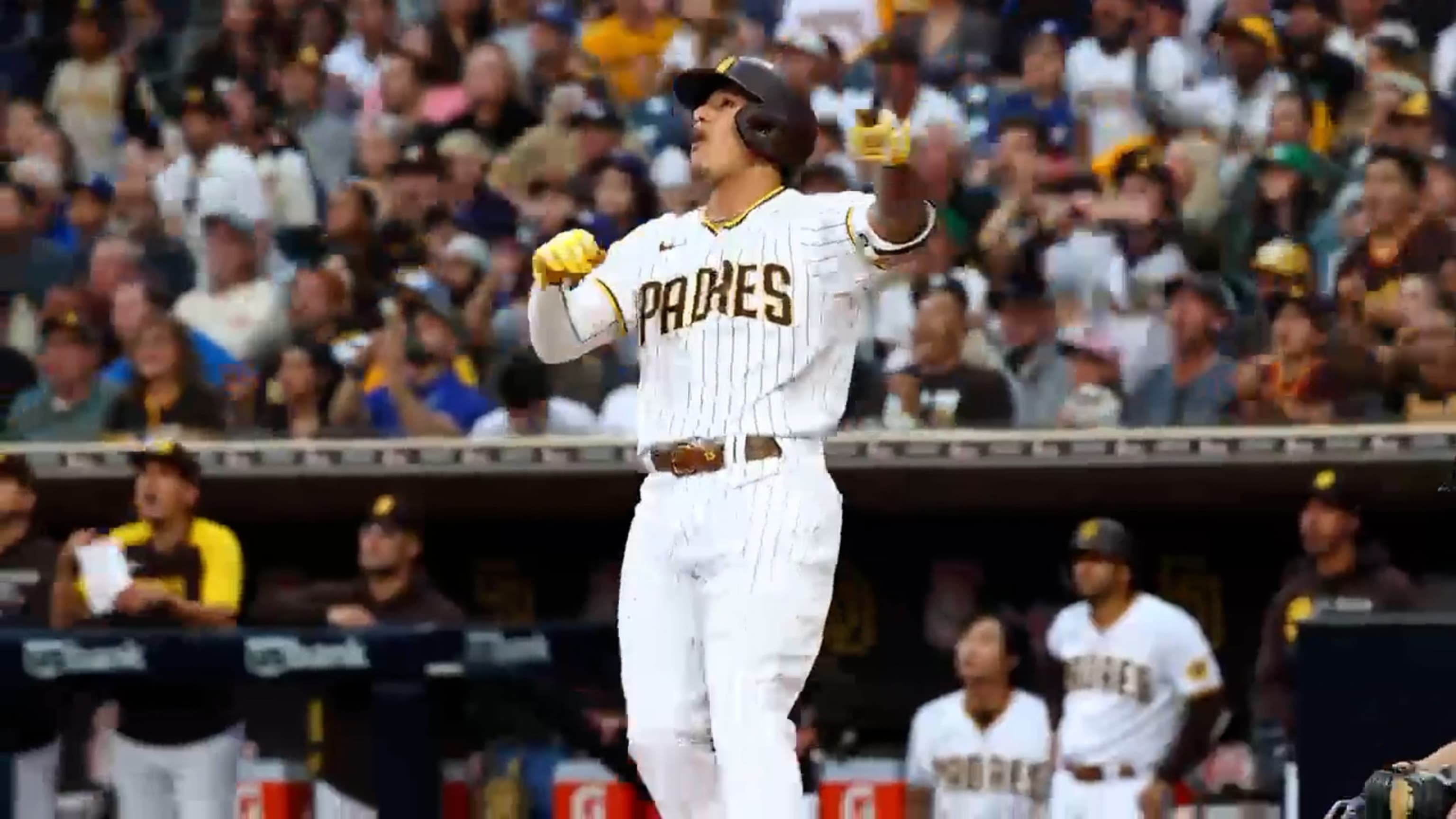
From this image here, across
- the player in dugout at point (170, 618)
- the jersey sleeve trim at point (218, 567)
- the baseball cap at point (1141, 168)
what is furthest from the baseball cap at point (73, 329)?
Answer: the baseball cap at point (1141, 168)

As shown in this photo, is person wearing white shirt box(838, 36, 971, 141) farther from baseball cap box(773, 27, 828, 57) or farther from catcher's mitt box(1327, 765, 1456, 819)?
catcher's mitt box(1327, 765, 1456, 819)

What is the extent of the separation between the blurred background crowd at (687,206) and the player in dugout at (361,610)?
0.84m

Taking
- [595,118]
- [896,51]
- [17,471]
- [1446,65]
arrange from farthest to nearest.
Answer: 1. [595,118]
2. [896,51]
3. [1446,65]
4. [17,471]

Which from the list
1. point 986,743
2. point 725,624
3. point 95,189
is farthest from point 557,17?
Result: point 725,624

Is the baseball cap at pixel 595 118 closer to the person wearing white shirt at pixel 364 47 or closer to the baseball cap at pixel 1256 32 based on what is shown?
the person wearing white shirt at pixel 364 47

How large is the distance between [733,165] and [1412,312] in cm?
361

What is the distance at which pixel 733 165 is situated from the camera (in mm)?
5160

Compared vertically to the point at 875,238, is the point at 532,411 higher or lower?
higher

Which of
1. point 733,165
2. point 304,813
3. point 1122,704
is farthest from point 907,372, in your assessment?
point 733,165

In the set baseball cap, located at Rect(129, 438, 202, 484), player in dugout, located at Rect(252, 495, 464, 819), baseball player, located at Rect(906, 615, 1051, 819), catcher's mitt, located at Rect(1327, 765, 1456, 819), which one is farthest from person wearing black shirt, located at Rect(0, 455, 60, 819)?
catcher's mitt, located at Rect(1327, 765, 1456, 819)

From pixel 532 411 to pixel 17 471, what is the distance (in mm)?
1715

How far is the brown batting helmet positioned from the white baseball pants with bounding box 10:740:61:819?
2598 mm

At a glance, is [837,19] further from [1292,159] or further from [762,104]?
[762,104]

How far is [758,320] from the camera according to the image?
16.5 ft
